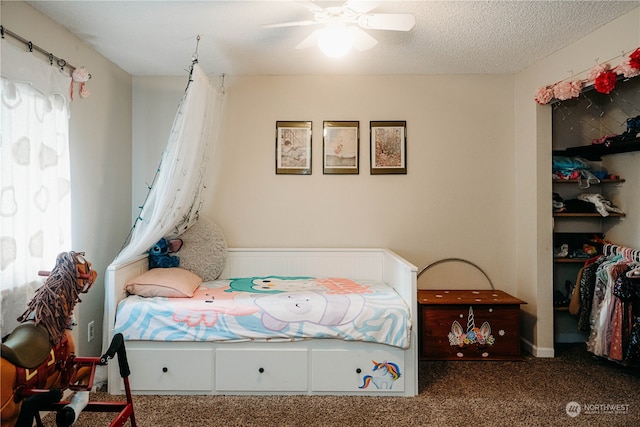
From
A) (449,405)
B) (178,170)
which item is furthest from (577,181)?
(178,170)

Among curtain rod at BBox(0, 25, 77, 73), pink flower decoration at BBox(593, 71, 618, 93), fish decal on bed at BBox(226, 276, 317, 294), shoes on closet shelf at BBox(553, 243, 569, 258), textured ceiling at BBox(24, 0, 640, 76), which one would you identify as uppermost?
textured ceiling at BBox(24, 0, 640, 76)

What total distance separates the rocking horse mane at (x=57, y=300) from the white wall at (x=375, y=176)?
1.71 metres

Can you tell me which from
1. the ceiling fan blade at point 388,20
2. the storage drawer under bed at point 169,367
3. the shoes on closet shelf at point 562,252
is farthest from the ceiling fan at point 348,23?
the shoes on closet shelf at point 562,252

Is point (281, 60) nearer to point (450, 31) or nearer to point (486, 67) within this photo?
point (450, 31)

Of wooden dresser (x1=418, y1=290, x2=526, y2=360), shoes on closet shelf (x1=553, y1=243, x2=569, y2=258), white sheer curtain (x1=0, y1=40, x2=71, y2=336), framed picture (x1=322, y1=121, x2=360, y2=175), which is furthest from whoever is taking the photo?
framed picture (x1=322, y1=121, x2=360, y2=175)

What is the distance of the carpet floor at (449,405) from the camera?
2234 mm

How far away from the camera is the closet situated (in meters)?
3.24

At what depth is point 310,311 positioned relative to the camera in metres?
2.54

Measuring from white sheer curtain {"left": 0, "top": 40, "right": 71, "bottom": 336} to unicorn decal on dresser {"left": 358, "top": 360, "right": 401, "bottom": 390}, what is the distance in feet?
6.50

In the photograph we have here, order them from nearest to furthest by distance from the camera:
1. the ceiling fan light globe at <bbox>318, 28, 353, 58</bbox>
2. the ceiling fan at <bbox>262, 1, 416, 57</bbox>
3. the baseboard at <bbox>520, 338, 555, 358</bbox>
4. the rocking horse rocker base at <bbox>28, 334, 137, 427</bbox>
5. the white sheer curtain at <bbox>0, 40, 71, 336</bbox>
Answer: the rocking horse rocker base at <bbox>28, 334, 137, 427</bbox>
the white sheer curtain at <bbox>0, 40, 71, 336</bbox>
the ceiling fan at <bbox>262, 1, 416, 57</bbox>
the ceiling fan light globe at <bbox>318, 28, 353, 58</bbox>
the baseboard at <bbox>520, 338, 555, 358</bbox>

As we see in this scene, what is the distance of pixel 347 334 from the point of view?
250cm

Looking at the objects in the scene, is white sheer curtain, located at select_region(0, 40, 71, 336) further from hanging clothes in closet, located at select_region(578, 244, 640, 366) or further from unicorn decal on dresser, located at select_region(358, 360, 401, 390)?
hanging clothes in closet, located at select_region(578, 244, 640, 366)

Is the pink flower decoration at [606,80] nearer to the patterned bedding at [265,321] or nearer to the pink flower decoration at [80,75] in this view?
the patterned bedding at [265,321]

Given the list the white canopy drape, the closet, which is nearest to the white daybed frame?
the white canopy drape
